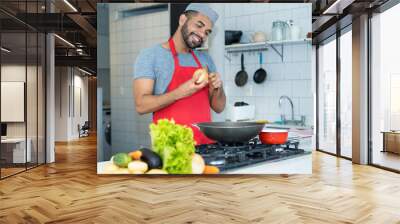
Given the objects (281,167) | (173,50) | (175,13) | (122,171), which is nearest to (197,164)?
(122,171)

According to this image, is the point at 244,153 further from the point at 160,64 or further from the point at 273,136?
the point at 160,64

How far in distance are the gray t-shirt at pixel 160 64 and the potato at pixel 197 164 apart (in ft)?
2.82

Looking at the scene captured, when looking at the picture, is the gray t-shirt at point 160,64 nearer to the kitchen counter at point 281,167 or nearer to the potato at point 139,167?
the potato at point 139,167

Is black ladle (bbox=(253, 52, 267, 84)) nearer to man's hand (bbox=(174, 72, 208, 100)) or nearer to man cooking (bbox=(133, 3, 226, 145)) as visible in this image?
man cooking (bbox=(133, 3, 226, 145))

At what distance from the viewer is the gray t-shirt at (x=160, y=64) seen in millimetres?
4637

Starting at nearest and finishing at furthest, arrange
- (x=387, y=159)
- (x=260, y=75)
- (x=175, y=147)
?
1. (x=175, y=147)
2. (x=260, y=75)
3. (x=387, y=159)

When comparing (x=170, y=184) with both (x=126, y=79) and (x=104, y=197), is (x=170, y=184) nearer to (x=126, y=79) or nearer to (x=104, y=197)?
(x=104, y=197)

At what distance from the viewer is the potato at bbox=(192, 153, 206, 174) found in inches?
179

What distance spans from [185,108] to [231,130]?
0.60 m

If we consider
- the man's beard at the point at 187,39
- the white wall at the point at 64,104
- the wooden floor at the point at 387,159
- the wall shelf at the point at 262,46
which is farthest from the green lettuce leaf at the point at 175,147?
the white wall at the point at 64,104

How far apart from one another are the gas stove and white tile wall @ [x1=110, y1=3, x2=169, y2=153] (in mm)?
767

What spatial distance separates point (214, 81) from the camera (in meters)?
4.74

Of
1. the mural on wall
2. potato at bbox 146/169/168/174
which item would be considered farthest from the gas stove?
potato at bbox 146/169/168/174

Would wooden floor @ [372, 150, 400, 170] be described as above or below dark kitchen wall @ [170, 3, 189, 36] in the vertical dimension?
below
